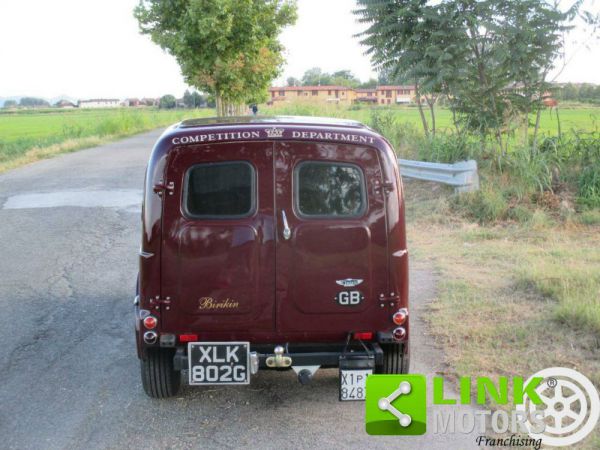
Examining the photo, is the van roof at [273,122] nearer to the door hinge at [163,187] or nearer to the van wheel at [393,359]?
the door hinge at [163,187]

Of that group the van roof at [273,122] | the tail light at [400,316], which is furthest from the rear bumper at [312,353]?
the van roof at [273,122]

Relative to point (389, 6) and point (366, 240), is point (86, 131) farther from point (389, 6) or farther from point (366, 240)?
point (366, 240)

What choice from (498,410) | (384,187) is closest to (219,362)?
(384,187)

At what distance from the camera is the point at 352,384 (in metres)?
4.39

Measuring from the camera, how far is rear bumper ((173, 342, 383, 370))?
176 inches

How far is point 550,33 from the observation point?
1154 centimetres

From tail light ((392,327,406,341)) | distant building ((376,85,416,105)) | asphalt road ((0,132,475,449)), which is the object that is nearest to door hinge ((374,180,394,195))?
tail light ((392,327,406,341))

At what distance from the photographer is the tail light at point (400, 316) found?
4.57 meters

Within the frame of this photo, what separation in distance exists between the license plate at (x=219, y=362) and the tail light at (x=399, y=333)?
0.96 metres

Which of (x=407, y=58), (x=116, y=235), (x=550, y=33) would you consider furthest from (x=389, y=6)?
(x=116, y=235)

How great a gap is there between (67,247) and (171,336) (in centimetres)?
585

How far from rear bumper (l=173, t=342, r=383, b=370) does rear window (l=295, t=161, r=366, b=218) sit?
2.82ft

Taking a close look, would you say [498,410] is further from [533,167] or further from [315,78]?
[315,78]

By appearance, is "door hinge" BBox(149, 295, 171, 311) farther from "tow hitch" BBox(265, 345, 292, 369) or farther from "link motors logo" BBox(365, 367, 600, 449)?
"link motors logo" BBox(365, 367, 600, 449)
